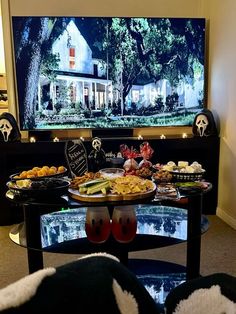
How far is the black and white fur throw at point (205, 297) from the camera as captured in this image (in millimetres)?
698

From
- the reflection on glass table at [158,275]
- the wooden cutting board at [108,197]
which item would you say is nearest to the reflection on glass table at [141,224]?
the reflection on glass table at [158,275]

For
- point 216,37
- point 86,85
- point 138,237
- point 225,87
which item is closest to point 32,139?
point 86,85

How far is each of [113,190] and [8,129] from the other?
2016mm

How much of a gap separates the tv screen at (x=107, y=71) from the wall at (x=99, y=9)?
15 centimetres

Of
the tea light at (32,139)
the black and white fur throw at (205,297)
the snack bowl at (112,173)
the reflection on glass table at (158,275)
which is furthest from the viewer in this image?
the tea light at (32,139)

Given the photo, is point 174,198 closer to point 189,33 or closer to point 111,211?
point 111,211

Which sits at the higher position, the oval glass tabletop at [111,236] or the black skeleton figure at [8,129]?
the black skeleton figure at [8,129]

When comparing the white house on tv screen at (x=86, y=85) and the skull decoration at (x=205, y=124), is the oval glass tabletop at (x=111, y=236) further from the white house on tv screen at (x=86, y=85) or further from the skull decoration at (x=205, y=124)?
the white house on tv screen at (x=86, y=85)

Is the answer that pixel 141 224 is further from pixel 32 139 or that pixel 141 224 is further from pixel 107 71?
pixel 107 71

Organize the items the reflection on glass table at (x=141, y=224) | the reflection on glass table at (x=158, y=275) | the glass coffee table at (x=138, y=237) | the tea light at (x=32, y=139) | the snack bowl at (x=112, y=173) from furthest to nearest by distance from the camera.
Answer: the tea light at (x=32, y=139), the reflection on glass table at (x=141, y=224), the snack bowl at (x=112, y=173), the reflection on glass table at (x=158, y=275), the glass coffee table at (x=138, y=237)

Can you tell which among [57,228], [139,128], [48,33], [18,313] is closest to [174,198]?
[57,228]

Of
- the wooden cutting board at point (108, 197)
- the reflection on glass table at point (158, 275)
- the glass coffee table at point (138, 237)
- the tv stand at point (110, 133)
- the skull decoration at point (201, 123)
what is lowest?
the reflection on glass table at point (158, 275)

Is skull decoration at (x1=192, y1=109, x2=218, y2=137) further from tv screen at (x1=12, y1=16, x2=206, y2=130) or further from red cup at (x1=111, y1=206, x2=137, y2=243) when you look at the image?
red cup at (x1=111, y1=206, x2=137, y2=243)

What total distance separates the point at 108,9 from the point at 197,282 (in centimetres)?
353
